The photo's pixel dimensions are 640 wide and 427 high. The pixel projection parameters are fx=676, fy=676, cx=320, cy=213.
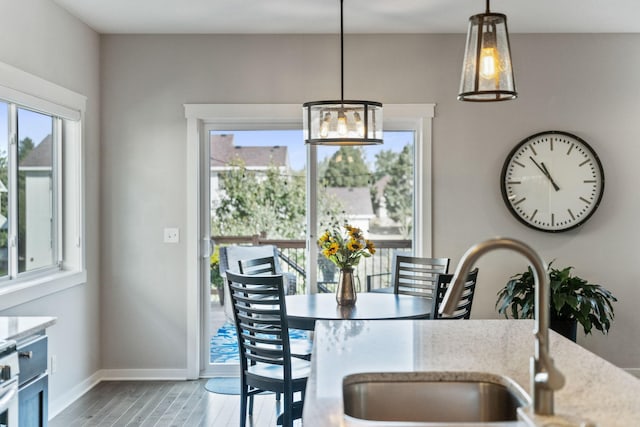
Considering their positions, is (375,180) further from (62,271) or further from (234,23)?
(62,271)

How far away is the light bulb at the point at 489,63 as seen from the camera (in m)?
2.24

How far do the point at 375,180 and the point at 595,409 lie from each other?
3.80 metres

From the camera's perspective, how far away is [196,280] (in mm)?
5141

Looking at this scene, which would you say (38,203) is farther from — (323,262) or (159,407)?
(323,262)

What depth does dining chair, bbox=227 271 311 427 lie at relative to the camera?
346cm

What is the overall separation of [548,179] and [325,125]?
2.25m

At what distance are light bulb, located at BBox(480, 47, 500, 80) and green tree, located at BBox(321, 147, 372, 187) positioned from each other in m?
3.00

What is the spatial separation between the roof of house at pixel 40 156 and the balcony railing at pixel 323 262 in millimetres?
1395

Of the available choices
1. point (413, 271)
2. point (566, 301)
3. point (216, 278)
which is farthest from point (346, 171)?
point (566, 301)

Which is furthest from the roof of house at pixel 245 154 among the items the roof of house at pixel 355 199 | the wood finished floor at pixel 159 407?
the wood finished floor at pixel 159 407

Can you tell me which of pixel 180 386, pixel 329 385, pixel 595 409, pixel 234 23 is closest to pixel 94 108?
pixel 234 23

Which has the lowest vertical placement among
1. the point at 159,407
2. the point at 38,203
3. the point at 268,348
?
the point at 159,407

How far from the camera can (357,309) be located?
391 centimetres

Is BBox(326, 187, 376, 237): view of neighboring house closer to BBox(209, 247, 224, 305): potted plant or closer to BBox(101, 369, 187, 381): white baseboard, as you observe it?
BBox(209, 247, 224, 305): potted plant
